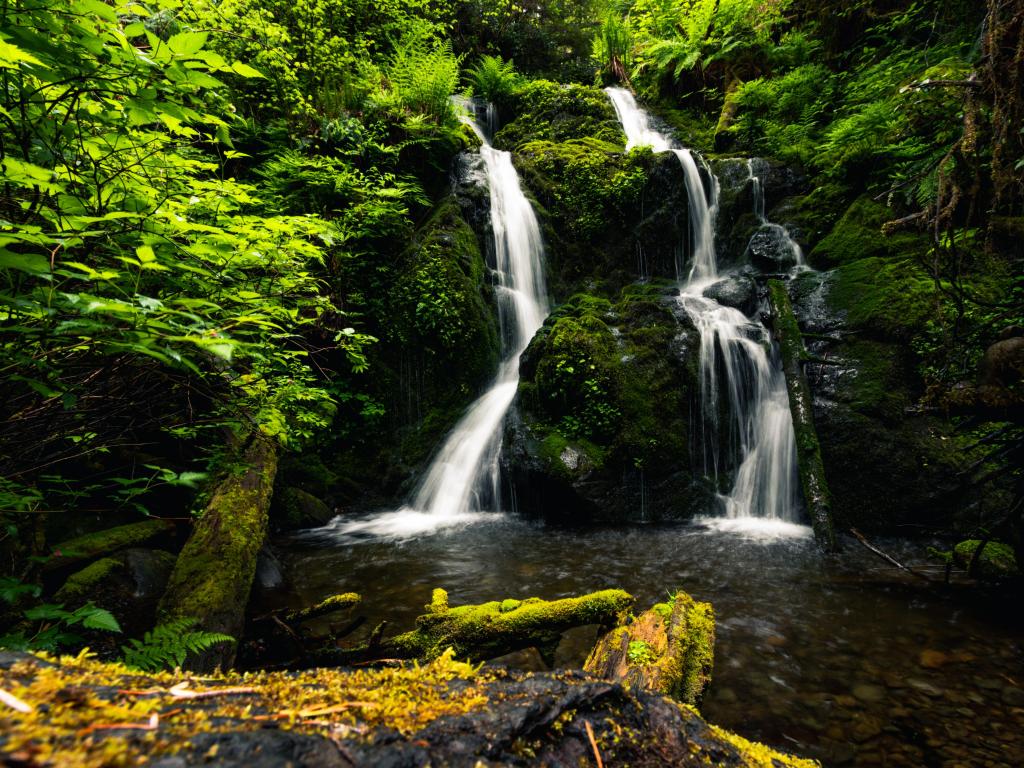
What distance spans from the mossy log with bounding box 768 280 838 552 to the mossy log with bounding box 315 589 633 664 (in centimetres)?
442

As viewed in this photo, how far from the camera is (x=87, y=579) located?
10.8 ft

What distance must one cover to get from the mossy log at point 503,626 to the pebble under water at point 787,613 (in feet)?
2.45

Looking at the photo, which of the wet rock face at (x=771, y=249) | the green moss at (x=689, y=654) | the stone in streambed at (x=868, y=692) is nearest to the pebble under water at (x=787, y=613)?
the stone in streambed at (x=868, y=692)

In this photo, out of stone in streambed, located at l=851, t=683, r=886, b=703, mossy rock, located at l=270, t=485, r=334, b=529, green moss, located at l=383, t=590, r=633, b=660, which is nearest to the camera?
green moss, located at l=383, t=590, r=633, b=660

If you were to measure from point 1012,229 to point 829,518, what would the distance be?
18.3ft

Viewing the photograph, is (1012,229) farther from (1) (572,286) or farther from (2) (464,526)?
(2) (464,526)

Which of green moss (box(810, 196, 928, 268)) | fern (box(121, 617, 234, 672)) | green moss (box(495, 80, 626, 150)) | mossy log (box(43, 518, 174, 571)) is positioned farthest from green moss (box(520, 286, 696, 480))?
green moss (box(495, 80, 626, 150))

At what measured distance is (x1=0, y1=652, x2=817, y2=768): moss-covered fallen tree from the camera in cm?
55

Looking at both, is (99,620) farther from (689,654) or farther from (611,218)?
(611,218)

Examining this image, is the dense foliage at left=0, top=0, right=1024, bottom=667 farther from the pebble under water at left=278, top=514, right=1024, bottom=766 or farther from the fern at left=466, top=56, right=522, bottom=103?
the pebble under water at left=278, top=514, right=1024, bottom=766

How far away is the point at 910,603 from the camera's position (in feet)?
13.8

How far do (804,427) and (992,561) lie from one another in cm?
210

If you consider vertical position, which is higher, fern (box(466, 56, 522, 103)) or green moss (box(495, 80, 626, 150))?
fern (box(466, 56, 522, 103))

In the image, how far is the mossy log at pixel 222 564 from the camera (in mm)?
2770
